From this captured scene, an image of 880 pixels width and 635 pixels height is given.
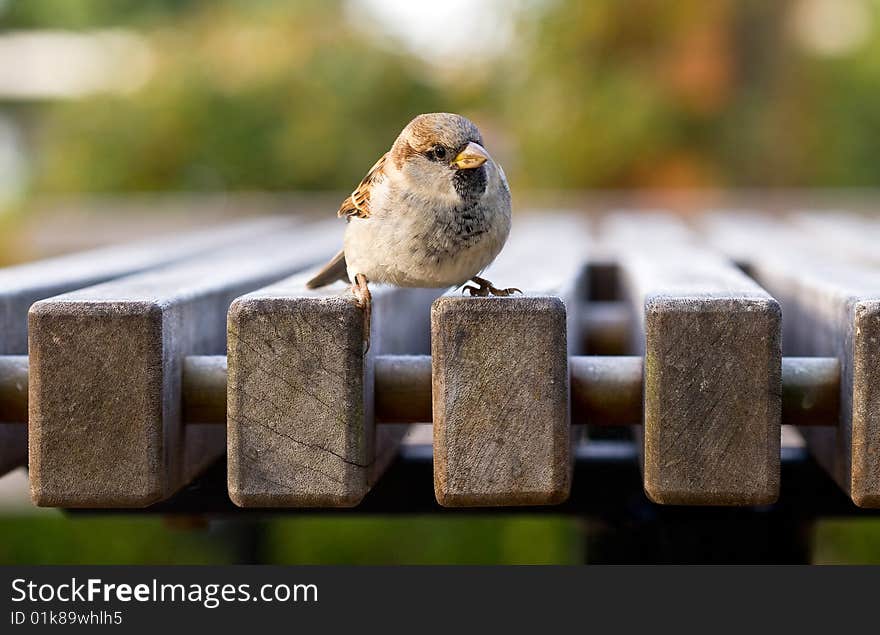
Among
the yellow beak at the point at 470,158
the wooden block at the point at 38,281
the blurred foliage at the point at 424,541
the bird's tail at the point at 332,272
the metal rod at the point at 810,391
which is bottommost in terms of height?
the blurred foliage at the point at 424,541

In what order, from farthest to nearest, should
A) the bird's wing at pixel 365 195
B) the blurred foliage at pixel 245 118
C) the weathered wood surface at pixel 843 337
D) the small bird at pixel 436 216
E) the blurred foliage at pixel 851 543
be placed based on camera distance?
1. the blurred foliage at pixel 245 118
2. the blurred foliage at pixel 851 543
3. the bird's wing at pixel 365 195
4. the small bird at pixel 436 216
5. the weathered wood surface at pixel 843 337

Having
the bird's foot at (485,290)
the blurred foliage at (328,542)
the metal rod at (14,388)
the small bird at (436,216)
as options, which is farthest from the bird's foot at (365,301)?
the blurred foliage at (328,542)

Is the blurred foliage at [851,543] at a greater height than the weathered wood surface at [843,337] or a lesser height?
lesser

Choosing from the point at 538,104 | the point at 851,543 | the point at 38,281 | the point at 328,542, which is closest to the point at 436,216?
the point at 38,281

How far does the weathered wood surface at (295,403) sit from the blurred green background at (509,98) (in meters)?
7.57

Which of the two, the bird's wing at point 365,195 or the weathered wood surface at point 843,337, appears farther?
the bird's wing at point 365,195

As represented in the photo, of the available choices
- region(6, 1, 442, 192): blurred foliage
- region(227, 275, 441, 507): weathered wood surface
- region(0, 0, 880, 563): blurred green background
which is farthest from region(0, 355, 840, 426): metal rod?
region(6, 1, 442, 192): blurred foliage

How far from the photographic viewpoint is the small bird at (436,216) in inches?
60.0

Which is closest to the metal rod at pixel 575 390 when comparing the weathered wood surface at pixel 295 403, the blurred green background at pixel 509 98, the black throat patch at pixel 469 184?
the weathered wood surface at pixel 295 403

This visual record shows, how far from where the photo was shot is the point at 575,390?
1.45 m

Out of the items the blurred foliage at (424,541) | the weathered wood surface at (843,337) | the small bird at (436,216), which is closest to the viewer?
the weathered wood surface at (843,337)

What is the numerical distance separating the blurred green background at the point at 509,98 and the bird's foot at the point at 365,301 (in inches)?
291

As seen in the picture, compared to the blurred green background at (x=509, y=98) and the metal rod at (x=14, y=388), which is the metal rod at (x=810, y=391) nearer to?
the metal rod at (x=14, y=388)

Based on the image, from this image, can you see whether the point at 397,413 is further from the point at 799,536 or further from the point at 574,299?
the point at 799,536
